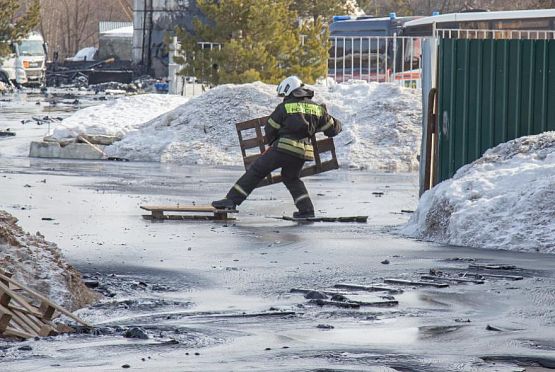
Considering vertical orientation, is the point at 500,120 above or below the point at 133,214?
above

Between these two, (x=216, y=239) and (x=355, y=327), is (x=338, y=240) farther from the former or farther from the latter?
(x=355, y=327)

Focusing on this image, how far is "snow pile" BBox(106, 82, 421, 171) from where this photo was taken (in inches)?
973

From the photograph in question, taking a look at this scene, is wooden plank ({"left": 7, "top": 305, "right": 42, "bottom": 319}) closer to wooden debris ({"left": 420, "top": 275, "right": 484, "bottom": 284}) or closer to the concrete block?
wooden debris ({"left": 420, "top": 275, "right": 484, "bottom": 284})

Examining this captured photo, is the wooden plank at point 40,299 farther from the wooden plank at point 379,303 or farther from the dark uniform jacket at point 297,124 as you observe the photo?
the dark uniform jacket at point 297,124

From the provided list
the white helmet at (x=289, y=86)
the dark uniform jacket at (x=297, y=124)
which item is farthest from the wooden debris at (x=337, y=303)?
the white helmet at (x=289, y=86)

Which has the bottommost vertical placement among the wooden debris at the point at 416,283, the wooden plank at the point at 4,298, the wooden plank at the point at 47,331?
the wooden debris at the point at 416,283

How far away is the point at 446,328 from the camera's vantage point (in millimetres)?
8734

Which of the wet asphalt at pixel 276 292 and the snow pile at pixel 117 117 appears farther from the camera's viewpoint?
the snow pile at pixel 117 117

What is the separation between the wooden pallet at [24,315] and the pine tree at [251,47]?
A: 2327 cm

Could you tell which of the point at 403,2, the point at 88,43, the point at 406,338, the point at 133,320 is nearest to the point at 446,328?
the point at 406,338

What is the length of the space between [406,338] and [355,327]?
50 cm

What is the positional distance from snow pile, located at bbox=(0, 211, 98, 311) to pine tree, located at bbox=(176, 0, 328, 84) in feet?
72.2

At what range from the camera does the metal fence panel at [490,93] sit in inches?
600

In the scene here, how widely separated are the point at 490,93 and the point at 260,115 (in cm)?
1137
